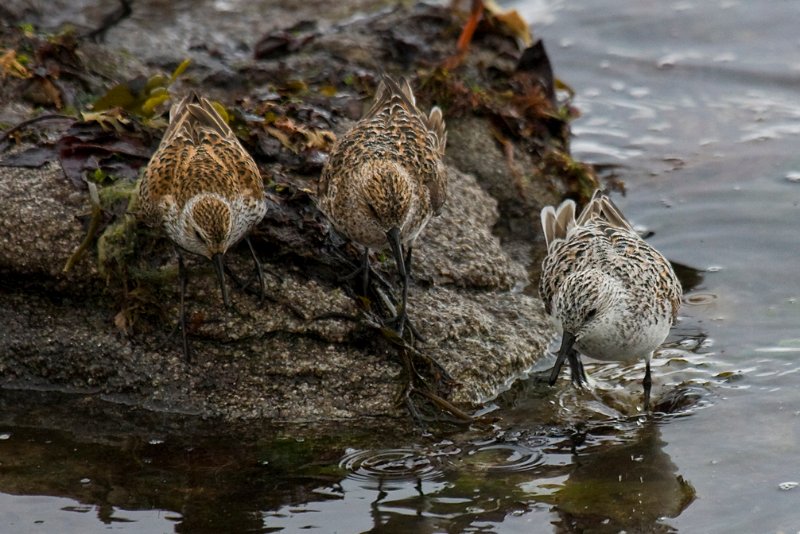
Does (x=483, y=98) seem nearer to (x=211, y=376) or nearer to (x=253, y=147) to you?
(x=253, y=147)

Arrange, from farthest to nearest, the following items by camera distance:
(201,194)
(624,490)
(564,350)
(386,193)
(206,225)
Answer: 1. (386,193)
2. (564,350)
3. (201,194)
4. (206,225)
5. (624,490)

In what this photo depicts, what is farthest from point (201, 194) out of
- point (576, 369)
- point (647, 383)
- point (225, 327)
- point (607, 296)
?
point (647, 383)

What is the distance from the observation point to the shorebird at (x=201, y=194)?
6.76m

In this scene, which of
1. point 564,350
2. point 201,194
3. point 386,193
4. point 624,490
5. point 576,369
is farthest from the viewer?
point 576,369

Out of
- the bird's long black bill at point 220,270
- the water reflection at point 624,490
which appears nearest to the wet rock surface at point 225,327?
the bird's long black bill at point 220,270

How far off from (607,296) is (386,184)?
1.59 m

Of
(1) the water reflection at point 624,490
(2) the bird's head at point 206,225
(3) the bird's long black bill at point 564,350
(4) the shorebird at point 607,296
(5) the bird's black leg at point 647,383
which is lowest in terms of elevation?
(1) the water reflection at point 624,490

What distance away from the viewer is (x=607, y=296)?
7.18 metres

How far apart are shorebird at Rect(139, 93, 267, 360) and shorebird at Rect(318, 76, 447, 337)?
1.93 feet

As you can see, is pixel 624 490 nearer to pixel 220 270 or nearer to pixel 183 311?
pixel 220 270

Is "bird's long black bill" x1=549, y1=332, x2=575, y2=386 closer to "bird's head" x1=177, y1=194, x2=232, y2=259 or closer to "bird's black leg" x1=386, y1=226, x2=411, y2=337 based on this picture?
"bird's black leg" x1=386, y1=226, x2=411, y2=337

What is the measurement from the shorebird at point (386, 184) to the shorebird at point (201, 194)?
0.59 meters

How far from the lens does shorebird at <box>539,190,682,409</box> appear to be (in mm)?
7129

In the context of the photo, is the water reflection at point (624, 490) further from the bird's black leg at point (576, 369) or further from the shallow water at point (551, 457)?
the bird's black leg at point (576, 369)
